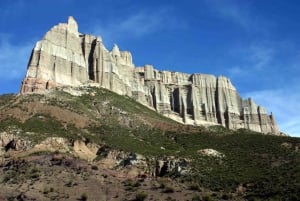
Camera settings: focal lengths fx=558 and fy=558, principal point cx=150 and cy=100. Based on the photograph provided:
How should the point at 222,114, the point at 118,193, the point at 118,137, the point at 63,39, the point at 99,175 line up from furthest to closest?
the point at 222,114 → the point at 63,39 → the point at 118,137 → the point at 99,175 → the point at 118,193

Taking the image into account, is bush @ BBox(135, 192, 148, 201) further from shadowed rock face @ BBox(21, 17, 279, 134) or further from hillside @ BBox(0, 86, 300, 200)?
shadowed rock face @ BBox(21, 17, 279, 134)

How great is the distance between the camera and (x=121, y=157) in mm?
82562

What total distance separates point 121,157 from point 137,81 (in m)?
64.1

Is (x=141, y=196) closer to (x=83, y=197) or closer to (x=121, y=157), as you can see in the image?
(x=83, y=197)

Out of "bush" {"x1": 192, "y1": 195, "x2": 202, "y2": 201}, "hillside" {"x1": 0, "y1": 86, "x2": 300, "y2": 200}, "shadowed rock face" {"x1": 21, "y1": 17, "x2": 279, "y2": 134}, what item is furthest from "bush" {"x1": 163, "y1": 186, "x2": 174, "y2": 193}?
"shadowed rock face" {"x1": 21, "y1": 17, "x2": 279, "y2": 134}

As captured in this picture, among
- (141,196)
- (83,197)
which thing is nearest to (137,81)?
(141,196)

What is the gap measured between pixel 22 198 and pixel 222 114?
98.3 metres

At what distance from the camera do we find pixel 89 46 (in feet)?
435

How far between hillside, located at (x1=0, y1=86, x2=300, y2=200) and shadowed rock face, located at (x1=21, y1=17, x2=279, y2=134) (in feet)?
38.2

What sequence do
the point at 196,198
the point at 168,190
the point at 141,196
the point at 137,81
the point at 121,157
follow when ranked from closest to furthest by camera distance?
the point at 141,196 → the point at 196,198 → the point at 168,190 → the point at 121,157 → the point at 137,81

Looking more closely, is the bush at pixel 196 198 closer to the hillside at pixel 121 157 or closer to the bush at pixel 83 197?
the hillside at pixel 121 157

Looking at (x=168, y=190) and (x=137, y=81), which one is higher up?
(x=137, y=81)

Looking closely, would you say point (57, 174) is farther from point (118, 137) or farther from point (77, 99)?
point (77, 99)

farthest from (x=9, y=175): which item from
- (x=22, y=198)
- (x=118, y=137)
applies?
(x=118, y=137)
